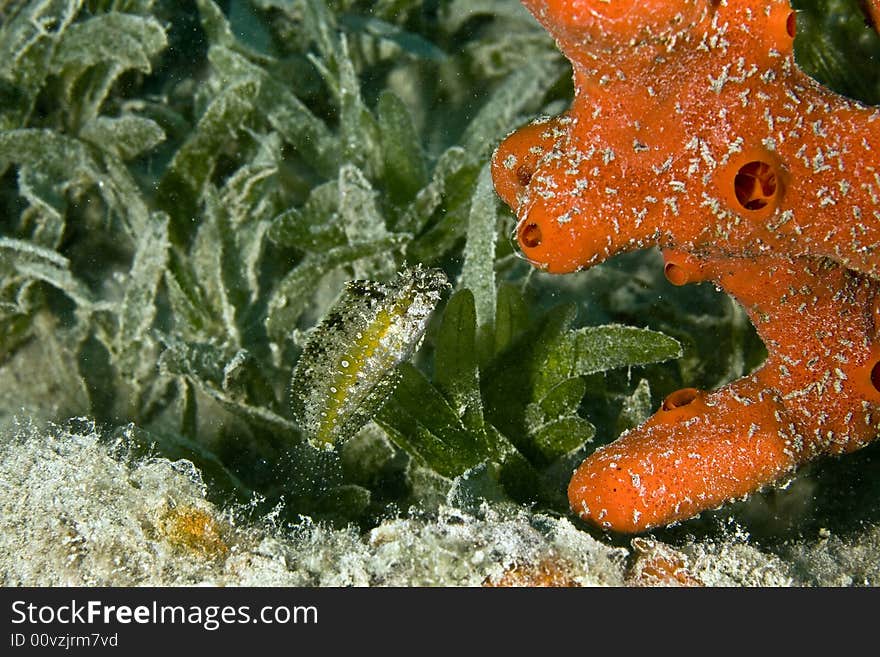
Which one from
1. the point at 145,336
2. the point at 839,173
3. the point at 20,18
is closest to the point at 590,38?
the point at 839,173

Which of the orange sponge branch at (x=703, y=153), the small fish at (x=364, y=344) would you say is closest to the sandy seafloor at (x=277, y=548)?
the small fish at (x=364, y=344)

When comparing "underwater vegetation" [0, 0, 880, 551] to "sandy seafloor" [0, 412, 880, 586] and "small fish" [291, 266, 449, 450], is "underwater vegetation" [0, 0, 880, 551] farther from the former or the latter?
"sandy seafloor" [0, 412, 880, 586]

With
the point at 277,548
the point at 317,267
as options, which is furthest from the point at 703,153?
the point at 317,267

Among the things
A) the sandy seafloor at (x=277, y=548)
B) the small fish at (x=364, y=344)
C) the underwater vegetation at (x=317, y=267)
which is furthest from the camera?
the underwater vegetation at (x=317, y=267)

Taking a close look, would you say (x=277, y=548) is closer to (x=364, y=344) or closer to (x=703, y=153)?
(x=364, y=344)

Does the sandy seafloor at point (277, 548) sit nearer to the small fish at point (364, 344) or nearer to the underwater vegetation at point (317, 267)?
the underwater vegetation at point (317, 267)

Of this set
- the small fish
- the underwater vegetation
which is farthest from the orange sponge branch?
the underwater vegetation
